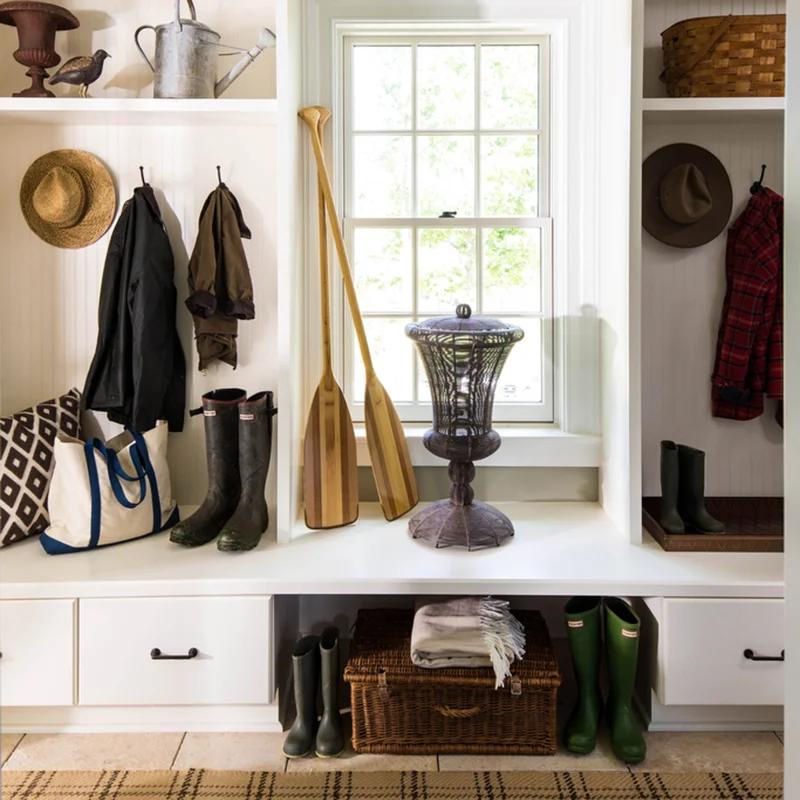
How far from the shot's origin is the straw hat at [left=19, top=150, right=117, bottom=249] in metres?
2.50

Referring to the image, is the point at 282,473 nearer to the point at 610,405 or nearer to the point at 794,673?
the point at 610,405

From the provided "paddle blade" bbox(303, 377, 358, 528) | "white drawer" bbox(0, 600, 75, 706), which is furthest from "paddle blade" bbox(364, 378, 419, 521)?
"white drawer" bbox(0, 600, 75, 706)

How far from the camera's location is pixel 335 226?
2.46 metres

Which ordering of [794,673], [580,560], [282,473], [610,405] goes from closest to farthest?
[794,673], [580,560], [282,473], [610,405]

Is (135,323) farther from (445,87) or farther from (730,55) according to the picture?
(730,55)

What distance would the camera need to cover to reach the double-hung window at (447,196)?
8.70 feet

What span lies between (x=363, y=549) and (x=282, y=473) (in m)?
0.33

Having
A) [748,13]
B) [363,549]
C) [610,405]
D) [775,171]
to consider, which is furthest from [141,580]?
[748,13]

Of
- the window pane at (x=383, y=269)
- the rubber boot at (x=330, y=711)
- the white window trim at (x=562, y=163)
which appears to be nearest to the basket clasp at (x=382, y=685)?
the rubber boot at (x=330, y=711)

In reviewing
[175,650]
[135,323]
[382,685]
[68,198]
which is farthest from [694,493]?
[68,198]

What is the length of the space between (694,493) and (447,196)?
4.26ft

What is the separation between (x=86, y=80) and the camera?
2369 millimetres

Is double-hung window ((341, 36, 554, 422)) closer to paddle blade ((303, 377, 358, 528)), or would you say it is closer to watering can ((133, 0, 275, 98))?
paddle blade ((303, 377, 358, 528))

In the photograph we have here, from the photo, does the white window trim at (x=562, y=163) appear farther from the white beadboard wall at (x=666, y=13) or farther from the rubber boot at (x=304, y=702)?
the rubber boot at (x=304, y=702)
